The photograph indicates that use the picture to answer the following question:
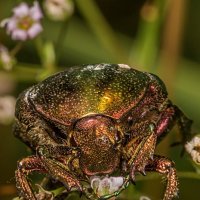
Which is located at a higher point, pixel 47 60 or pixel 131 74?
pixel 131 74

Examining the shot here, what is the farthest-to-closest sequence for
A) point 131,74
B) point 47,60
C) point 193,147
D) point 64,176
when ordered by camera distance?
1. point 47,60
2. point 193,147
3. point 131,74
4. point 64,176

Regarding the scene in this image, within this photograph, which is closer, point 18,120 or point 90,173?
point 90,173

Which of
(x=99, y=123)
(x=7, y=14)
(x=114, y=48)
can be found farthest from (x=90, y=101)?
(x=7, y=14)

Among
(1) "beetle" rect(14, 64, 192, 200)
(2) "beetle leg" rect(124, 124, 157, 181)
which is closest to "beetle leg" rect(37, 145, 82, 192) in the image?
(1) "beetle" rect(14, 64, 192, 200)

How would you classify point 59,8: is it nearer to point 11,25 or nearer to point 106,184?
point 11,25

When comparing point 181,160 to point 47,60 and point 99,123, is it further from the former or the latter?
point 99,123

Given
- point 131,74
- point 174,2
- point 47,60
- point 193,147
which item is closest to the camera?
point 131,74

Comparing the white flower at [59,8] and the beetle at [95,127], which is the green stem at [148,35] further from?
the beetle at [95,127]

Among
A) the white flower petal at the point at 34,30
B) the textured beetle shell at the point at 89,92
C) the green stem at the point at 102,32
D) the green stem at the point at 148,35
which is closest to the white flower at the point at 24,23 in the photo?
the white flower petal at the point at 34,30
